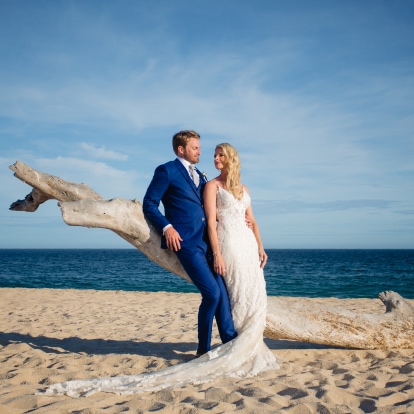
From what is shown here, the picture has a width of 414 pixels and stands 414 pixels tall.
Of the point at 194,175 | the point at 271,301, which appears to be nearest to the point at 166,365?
the point at 271,301

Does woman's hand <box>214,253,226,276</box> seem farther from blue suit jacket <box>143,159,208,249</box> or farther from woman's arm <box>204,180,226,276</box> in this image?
blue suit jacket <box>143,159,208,249</box>

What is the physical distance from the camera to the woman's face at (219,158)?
13.7 ft

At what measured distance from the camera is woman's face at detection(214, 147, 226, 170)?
416cm

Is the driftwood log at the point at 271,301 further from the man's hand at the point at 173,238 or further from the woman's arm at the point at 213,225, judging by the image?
the woman's arm at the point at 213,225

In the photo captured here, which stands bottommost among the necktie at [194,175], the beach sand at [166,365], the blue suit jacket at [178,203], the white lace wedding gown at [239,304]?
the beach sand at [166,365]

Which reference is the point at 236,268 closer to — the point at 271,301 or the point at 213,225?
the point at 213,225

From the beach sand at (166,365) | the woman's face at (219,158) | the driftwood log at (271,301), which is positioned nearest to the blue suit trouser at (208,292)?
the driftwood log at (271,301)

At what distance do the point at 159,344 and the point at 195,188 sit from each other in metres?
2.85

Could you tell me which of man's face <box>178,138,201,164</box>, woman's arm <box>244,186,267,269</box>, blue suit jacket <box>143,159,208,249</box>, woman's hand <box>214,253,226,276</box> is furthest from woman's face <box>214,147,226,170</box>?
woman's hand <box>214,253,226,276</box>

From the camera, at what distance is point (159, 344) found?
5863 millimetres

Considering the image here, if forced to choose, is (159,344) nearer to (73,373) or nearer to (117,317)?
(73,373)

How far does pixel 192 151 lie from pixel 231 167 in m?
0.44

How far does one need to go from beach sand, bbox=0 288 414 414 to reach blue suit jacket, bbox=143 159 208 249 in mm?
1446

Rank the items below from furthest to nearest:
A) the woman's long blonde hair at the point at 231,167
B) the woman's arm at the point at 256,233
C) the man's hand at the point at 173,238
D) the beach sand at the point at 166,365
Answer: the woman's arm at the point at 256,233
the woman's long blonde hair at the point at 231,167
the man's hand at the point at 173,238
the beach sand at the point at 166,365
